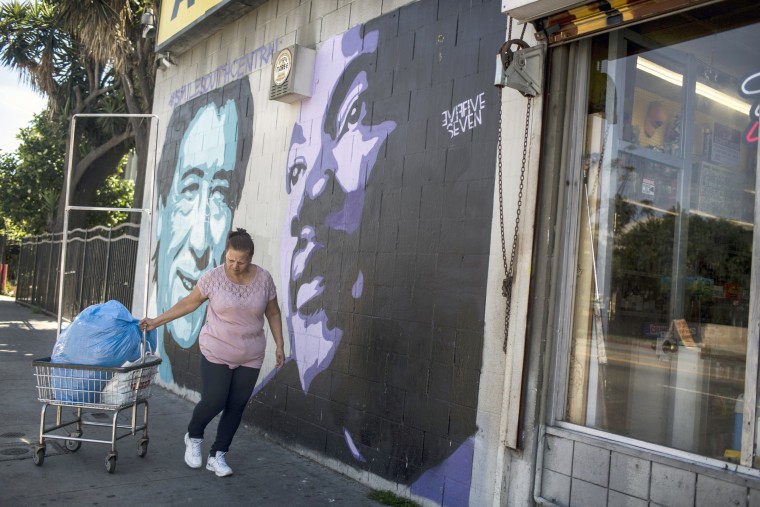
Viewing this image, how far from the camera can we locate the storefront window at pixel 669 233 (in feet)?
11.2

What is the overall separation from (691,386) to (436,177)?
2139 mm

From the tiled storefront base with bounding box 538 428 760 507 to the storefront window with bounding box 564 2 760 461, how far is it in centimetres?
13

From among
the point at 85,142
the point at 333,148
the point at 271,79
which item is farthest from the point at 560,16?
the point at 85,142

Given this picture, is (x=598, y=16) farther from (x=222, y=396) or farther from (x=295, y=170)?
(x=222, y=396)

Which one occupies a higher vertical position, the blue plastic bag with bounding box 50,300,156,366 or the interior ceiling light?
the interior ceiling light

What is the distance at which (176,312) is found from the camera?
17.4 ft

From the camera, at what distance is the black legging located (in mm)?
5203

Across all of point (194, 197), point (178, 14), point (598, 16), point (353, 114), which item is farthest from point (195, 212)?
point (598, 16)

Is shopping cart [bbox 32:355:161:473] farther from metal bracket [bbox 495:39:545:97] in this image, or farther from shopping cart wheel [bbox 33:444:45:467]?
metal bracket [bbox 495:39:545:97]

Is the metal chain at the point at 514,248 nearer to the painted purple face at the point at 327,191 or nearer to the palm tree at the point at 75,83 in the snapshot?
the painted purple face at the point at 327,191

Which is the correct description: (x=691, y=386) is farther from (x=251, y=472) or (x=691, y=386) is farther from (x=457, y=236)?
(x=251, y=472)

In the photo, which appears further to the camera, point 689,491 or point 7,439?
point 7,439

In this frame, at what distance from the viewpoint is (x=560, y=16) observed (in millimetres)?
3994

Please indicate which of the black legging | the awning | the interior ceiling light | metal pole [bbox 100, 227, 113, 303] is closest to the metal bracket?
the awning
